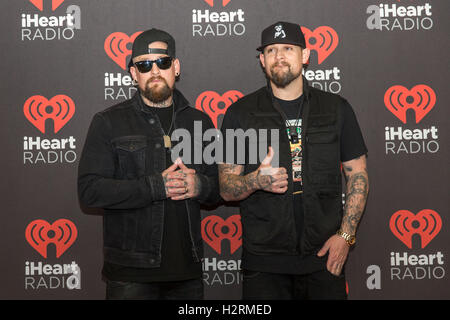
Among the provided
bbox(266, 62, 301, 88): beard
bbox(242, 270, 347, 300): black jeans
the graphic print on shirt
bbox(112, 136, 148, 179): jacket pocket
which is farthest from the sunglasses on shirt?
bbox(242, 270, 347, 300): black jeans

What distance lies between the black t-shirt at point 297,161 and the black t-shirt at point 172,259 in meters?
0.35

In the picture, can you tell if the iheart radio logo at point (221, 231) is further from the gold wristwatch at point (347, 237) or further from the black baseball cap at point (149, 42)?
the black baseball cap at point (149, 42)

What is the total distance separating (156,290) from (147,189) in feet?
1.97

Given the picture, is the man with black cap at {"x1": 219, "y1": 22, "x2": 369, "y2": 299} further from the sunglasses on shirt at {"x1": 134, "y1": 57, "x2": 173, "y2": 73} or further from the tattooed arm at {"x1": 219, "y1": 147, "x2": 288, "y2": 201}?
the sunglasses on shirt at {"x1": 134, "y1": 57, "x2": 173, "y2": 73}

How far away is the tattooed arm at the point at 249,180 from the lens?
239 centimetres

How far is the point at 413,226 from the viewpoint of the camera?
335 centimetres

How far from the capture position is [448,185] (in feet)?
10.9

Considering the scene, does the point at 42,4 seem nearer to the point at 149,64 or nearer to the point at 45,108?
the point at 45,108

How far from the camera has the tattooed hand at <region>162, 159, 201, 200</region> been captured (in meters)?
2.48

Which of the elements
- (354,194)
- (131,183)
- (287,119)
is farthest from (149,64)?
(354,194)

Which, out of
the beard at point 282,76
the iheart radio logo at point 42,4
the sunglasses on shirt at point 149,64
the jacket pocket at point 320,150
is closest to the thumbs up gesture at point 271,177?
the jacket pocket at point 320,150
